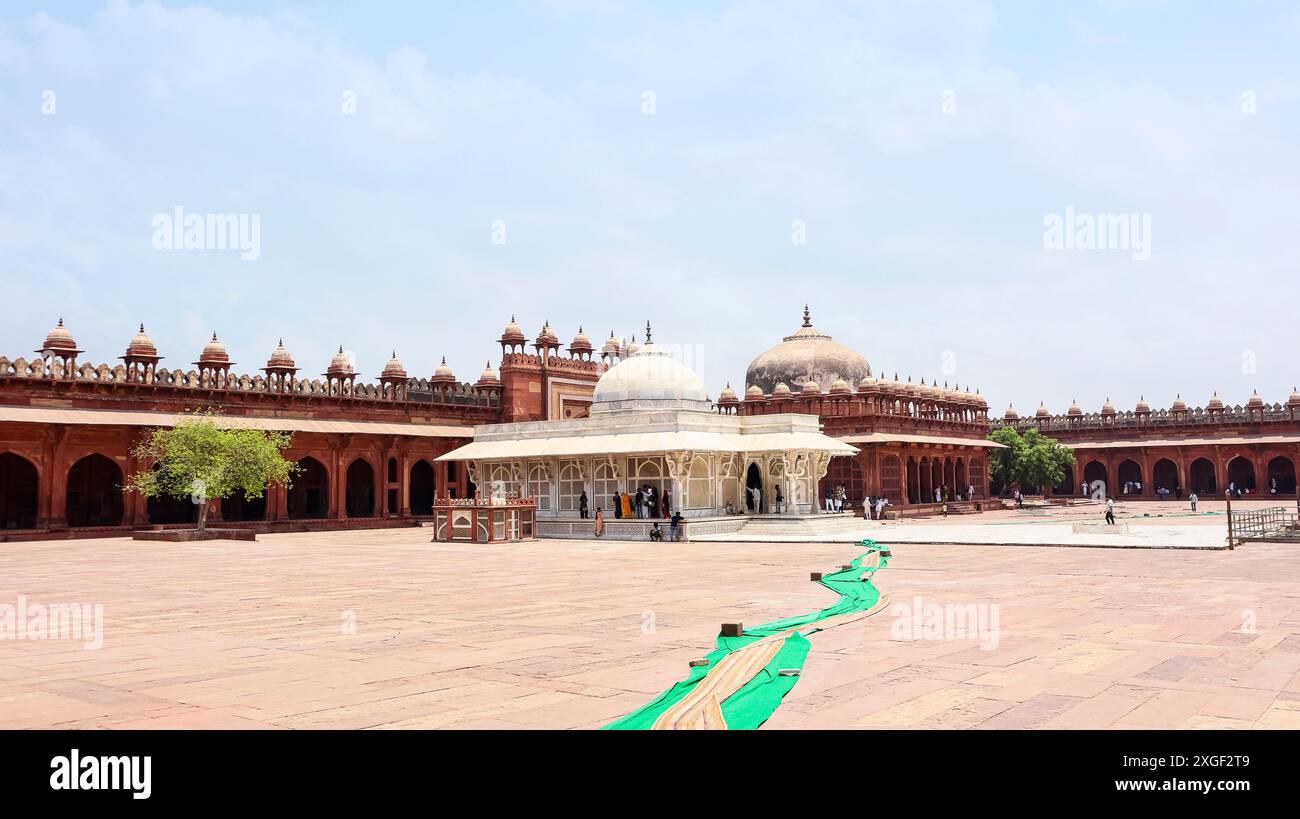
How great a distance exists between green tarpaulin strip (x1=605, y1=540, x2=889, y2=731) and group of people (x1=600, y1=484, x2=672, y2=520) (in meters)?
16.9

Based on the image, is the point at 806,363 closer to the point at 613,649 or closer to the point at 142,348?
the point at 142,348

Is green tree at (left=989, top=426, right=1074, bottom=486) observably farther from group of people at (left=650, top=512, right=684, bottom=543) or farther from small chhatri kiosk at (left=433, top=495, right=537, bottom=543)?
small chhatri kiosk at (left=433, top=495, right=537, bottom=543)

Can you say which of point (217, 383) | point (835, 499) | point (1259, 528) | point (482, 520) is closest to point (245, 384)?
point (217, 383)

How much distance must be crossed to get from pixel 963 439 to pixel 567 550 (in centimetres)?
2763

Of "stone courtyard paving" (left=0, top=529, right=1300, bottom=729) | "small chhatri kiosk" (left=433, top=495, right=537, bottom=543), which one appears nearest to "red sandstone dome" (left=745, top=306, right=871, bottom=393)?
"small chhatri kiosk" (left=433, top=495, right=537, bottom=543)

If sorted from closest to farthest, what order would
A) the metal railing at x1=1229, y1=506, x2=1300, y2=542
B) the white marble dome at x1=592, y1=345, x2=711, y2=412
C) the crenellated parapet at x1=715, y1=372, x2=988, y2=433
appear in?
the metal railing at x1=1229, y1=506, x2=1300, y2=542 < the white marble dome at x1=592, y1=345, x2=711, y2=412 < the crenellated parapet at x1=715, y1=372, x2=988, y2=433

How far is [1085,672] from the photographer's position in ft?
20.1

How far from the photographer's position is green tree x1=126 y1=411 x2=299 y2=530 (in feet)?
88.4

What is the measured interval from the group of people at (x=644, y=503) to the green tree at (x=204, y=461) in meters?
9.88

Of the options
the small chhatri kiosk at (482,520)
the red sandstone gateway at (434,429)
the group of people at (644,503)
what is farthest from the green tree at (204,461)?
the group of people at (644,503)

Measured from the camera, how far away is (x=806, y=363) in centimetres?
4928

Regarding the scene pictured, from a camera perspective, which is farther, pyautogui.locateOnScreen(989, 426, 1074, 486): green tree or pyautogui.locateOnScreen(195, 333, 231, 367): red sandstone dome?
pyautogui.locateOnScreen(989, 426, 1074, 486): green tree
